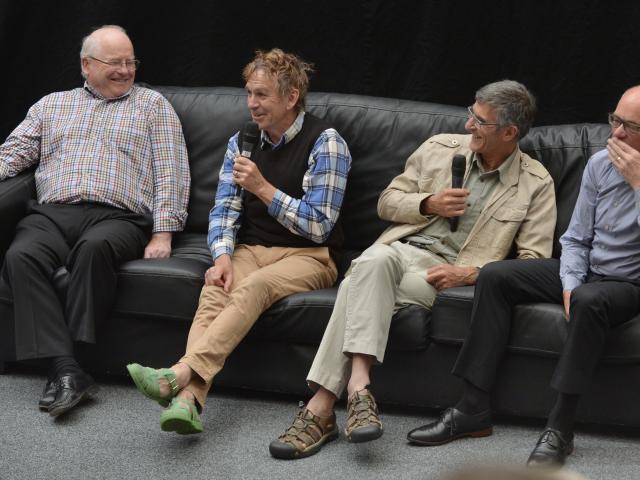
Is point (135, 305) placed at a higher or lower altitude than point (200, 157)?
lower

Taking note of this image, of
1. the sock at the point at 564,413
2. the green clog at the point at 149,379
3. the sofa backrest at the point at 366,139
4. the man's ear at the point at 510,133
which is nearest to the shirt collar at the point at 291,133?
the sofa backrest at the point at 366,139

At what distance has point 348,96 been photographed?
3756 mm

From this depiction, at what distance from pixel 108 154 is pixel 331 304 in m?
1.13

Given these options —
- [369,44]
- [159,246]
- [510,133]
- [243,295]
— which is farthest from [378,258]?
[369,44]

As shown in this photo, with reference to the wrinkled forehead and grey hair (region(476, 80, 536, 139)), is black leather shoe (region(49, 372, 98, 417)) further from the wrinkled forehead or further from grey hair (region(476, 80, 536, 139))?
grey hair (region(476, 80, 536, 139))

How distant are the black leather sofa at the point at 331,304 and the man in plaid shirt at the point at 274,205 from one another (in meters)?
0.10

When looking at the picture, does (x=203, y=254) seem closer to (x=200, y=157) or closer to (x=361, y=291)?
(x=200, y=157)

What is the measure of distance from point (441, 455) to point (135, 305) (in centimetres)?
109

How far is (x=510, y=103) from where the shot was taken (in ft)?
10.5

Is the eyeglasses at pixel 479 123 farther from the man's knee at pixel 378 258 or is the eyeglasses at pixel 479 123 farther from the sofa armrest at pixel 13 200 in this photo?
the sofa armrest at pixel 13 200

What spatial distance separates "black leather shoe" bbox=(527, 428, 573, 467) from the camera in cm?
267

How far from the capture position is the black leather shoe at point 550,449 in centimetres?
267

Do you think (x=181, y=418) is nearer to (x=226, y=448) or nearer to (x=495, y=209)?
(x=226, y=448)

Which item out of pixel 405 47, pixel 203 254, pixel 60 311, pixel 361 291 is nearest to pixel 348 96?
pixel 405 47
